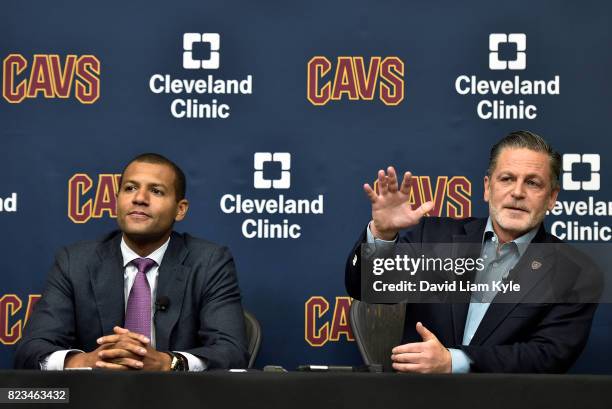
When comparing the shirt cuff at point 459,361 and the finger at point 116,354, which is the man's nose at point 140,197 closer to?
the finger at point 116,354

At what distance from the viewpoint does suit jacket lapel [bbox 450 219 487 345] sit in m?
2.76

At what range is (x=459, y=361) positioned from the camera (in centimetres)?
233

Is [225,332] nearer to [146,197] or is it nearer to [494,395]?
[146,197]

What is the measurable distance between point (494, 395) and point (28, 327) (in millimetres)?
1667

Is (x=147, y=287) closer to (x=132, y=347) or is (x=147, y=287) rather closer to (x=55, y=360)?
(x=55, y=360)

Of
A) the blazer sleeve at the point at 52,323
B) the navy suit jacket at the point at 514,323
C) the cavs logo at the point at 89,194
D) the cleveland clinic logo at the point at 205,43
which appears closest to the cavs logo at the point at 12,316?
the cavs logo at the point at 89,194

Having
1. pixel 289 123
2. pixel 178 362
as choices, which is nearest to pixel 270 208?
pixel 289 123

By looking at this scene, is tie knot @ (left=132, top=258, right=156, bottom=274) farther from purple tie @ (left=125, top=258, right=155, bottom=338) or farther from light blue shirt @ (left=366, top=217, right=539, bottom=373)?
light blue shirt @ (left=366, top=217, right=539, bottom=373)

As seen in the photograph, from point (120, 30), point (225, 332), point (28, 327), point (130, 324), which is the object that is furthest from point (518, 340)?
point (120, 30)

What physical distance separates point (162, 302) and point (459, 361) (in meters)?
0.99

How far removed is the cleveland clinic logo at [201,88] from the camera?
11.9 feet

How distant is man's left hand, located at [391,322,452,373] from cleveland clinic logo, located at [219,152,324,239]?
1418 mm

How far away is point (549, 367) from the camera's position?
2.55 meters

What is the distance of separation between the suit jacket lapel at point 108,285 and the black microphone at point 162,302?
0.47 feet
